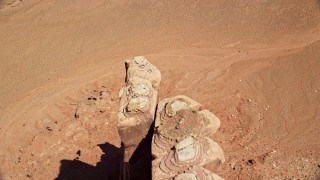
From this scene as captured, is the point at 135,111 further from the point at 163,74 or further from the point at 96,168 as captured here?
the point at 163,74

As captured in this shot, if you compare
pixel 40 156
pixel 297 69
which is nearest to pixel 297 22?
pixel 297 69

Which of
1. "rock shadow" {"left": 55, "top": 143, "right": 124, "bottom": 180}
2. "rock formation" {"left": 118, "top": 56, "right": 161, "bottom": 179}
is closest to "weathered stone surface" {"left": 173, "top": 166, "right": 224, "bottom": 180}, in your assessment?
"rock formation" {"left": 118, "top": 56, "right": 161, "bottom": 179}

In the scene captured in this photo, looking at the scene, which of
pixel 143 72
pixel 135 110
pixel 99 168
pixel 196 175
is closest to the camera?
pixel 196 175

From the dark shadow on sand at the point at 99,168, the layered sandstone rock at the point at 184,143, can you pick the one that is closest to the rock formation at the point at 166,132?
the layered sandstone rock at the point at 184,143

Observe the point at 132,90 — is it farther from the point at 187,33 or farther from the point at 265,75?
the point at 187,33

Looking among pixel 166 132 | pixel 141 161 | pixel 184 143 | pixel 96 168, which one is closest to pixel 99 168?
pixel 96 168

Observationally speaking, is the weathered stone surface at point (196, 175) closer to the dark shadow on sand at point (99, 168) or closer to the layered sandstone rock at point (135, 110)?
the layered sandstone rock at point (135, 110)
